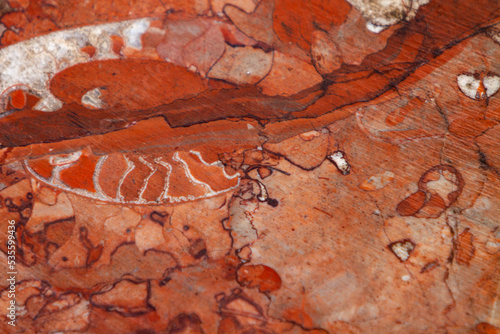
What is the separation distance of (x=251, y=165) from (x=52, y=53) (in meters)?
1.54

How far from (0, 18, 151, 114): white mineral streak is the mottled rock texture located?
0.01 metres

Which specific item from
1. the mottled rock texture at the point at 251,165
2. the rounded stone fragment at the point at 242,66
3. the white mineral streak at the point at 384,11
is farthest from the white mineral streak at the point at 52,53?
the white mineral streak at the point at 384,11

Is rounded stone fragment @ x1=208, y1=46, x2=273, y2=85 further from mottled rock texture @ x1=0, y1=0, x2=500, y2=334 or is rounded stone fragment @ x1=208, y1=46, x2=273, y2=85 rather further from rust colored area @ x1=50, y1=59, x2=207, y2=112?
rust colored area @ x1=50, y1=59, x2=207, y2=112

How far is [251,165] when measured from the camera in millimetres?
2020

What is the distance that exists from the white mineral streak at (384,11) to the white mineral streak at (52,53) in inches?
56.9

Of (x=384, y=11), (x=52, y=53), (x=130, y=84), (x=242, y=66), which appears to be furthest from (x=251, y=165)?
(x=52, y=53)

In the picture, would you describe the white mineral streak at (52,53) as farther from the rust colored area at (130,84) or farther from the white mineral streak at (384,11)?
the white mineral streak at (384,11)

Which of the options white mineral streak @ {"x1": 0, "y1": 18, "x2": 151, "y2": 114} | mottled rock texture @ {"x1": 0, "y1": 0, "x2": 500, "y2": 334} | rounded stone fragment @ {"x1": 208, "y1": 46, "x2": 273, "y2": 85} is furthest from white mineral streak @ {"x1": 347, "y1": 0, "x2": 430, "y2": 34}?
white mineral streak @ {"x1": 0, "y1": 18, "x2": 151, "y2": 114}

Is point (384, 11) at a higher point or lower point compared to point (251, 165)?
higher

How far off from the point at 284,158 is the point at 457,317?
1.33 metres

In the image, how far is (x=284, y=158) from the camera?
2.00 metres

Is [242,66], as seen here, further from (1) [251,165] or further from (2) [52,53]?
(2) [52,53]

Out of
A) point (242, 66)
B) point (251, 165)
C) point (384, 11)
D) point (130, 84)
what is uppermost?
point (384, 11)

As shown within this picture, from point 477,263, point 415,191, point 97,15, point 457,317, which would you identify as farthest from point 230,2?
point 457,317
